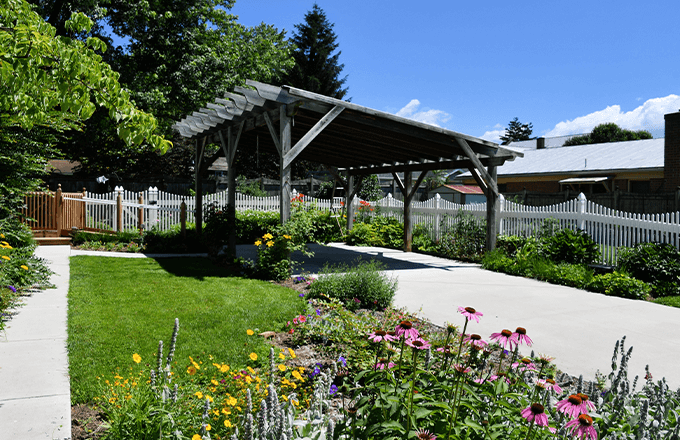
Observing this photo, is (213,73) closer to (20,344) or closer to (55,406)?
(20,344)

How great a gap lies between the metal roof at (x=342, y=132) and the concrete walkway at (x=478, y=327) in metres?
2.99

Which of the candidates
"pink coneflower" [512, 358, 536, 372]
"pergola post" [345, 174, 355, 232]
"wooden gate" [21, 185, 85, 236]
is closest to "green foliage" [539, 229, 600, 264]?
"pergola post" [345, 174, 355, 232]

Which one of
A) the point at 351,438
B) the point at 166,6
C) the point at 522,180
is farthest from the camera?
the point at 522,180

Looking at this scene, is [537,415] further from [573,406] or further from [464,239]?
[464,239]

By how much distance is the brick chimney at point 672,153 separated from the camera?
17.6 m

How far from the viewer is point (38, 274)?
23.4 feet

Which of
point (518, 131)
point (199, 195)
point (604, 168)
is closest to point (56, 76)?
point (199, 195)

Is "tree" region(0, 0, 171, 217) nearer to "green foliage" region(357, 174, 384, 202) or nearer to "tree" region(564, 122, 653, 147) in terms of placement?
"green foliage" region(357, 174, 384, 202)

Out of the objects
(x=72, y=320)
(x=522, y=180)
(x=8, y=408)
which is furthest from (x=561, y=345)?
(x=522, y=180)

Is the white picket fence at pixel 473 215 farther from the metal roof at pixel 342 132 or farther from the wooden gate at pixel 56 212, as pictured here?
the metal roof at pixel 342 132

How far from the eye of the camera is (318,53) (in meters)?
32.0

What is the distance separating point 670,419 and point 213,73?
21.9 meters

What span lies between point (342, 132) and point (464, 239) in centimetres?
426

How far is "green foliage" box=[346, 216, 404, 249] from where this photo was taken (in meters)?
14.9
